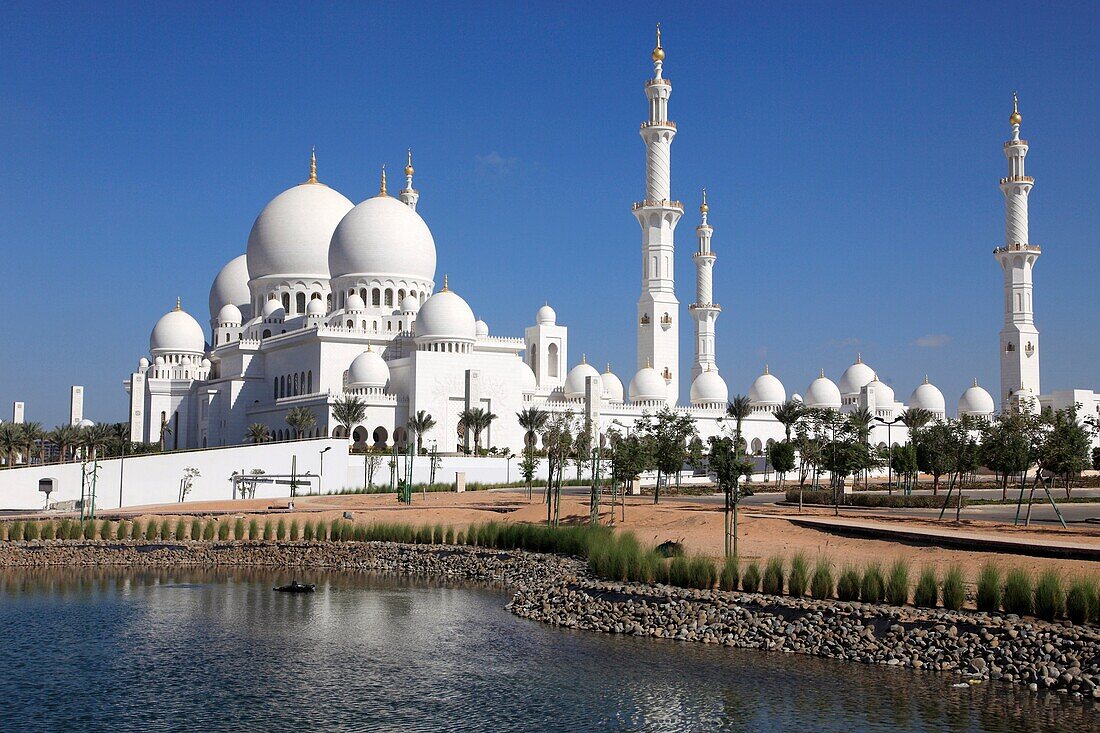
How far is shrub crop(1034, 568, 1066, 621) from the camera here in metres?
16.7

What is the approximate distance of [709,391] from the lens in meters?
70.4

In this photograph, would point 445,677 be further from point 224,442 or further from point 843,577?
point 224,442

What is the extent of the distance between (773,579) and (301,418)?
122ft

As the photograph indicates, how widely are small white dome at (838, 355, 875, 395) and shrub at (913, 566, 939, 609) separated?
64.5m

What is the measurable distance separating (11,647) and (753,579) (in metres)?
12.3

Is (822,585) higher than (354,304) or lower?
lower

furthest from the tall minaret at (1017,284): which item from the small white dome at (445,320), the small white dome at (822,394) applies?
the small white dome at (445,320)

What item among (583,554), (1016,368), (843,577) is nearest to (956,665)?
(843,577)

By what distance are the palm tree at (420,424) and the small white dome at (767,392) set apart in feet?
87.9

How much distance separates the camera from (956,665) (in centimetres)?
1609

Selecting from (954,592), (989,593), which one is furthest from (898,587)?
(989,593)

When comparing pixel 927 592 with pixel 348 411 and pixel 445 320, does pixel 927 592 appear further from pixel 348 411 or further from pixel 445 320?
pixel 445 320

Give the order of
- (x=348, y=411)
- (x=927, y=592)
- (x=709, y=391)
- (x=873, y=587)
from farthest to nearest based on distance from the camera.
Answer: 1. (x=709, y=391)
2. (x=348, y=411)
3. (x=873, y=587)
4. (x=927, y=592)

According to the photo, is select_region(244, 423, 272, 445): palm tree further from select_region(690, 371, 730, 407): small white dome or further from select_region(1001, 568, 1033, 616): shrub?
select_region(1001, 568, 1033, 616): shrub
